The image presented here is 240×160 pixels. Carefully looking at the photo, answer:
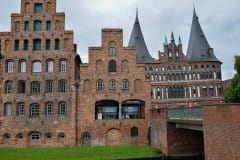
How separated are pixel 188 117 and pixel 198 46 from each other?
45516 mm

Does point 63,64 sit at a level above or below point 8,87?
above

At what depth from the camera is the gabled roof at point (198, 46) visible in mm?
61438

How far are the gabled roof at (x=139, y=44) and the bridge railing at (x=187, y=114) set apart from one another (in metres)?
38.5

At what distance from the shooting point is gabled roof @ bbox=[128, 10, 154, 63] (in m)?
62.3

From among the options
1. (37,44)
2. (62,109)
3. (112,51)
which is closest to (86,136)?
(62,109)

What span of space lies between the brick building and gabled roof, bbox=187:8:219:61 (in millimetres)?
32161

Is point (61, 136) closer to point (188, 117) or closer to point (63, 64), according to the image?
point (63, 64)

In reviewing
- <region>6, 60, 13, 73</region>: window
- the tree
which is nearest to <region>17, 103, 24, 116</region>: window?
<region>6, 60, 13, 73</region>: window

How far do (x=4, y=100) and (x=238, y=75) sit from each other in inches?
927

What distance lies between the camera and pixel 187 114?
20.0m

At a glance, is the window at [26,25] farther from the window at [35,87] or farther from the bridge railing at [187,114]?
the bridge railing at [187,114]

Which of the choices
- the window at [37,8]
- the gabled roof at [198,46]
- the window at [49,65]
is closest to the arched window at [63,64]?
the window at [49,65]

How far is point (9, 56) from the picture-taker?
32031mm

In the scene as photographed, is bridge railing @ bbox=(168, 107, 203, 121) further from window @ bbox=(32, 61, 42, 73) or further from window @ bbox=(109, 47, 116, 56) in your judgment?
window @ bbox=(32, 61, 42, 73)
